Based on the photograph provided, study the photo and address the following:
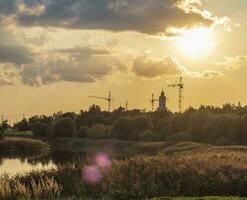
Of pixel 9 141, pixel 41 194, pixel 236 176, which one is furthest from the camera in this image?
pixel 9 141

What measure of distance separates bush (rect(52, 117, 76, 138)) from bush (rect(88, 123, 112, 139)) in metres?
4.94

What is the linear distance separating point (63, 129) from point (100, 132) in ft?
34.2

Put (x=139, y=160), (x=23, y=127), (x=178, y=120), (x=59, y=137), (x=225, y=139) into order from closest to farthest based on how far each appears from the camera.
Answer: (x=139, y=160) → (x=225, y=139) → (x=178, y=120) → (x=59, y=137) → (x=23, y=127)

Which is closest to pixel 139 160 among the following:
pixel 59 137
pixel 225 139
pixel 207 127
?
pixel 225 139

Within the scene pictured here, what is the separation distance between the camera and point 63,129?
138750 millimetres

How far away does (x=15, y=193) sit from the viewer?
2444 cm

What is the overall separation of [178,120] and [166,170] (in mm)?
87995

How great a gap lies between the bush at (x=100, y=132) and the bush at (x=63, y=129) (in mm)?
4945

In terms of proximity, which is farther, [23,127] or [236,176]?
[23,127]

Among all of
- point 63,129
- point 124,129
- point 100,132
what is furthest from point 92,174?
point 63,129

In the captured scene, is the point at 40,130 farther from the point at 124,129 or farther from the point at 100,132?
the point at 124,129

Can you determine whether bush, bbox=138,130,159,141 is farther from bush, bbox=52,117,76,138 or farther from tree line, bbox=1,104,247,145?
bush, bbox=52,117,76,138

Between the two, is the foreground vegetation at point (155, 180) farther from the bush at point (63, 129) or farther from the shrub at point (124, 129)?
the bush at point (63, 129)

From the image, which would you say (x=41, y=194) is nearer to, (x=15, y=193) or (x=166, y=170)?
(x=15, y=193)
